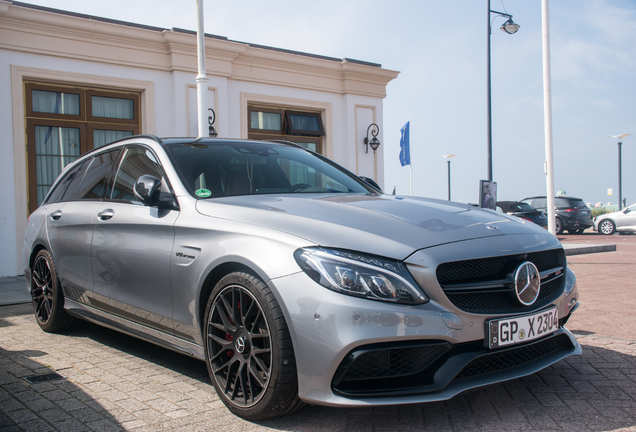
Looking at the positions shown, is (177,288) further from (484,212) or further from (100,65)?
(100,65)

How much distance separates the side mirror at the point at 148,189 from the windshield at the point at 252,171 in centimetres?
17

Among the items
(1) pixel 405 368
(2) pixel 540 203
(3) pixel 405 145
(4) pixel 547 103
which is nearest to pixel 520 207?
(2) pixel 540 203

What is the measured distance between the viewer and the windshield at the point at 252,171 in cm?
354

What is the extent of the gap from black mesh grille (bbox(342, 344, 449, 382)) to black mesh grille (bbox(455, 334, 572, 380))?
0.61ft

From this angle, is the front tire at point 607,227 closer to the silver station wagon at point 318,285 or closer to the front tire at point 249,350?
the silver station wagon at point 318,285

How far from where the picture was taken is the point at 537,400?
116 inches

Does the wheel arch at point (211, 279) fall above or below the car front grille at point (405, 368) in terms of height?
above

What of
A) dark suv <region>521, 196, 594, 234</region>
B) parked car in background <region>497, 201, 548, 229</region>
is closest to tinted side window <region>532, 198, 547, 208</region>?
dark suv <region>521, 196, 594, 234</region>

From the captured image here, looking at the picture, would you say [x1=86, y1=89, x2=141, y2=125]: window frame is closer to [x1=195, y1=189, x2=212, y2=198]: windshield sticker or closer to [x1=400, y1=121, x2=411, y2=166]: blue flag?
[x1=195, y1=189, x2=212, y2=198]: windshield sticker

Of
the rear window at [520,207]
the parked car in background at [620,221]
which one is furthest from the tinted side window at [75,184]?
the parked car in background at [620,221]

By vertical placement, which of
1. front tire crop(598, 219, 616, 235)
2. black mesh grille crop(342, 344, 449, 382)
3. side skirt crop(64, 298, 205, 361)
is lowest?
front tire crop(598, 219, 616, 235)

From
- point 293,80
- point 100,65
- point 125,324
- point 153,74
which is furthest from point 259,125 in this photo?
point 125,324

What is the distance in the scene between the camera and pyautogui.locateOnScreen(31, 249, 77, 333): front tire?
182 inches

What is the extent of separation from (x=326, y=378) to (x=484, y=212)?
1566 mm
